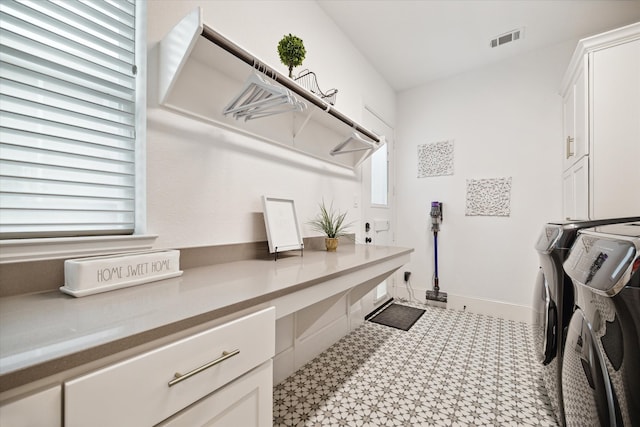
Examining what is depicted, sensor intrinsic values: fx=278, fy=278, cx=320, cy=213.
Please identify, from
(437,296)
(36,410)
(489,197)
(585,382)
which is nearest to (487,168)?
(489,197)

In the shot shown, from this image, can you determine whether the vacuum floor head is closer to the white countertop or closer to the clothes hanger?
the white countertop

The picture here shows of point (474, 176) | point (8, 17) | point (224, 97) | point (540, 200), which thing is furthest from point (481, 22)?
point (8, 17)

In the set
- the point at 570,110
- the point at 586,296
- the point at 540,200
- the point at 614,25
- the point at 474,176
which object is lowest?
the point at 586,296

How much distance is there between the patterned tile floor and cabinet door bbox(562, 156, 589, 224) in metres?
1.12

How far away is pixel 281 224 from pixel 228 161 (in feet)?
1.52

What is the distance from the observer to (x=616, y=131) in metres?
1.81

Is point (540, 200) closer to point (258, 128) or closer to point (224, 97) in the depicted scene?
point (258, 128)

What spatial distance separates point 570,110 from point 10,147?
3.51 metres

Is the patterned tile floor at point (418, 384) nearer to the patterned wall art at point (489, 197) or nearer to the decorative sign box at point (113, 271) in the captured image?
the decorative sign box at point (113, 271)

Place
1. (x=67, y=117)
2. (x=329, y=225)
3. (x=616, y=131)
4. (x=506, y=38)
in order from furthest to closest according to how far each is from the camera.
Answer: (x=506, y=38) → (x=329, y=225) → (x=616, y=131) → (x=67, y=117)

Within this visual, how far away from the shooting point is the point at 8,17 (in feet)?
2.77

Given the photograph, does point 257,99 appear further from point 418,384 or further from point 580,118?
point 580,118

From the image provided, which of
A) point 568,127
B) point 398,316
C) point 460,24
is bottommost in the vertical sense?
point 398,316

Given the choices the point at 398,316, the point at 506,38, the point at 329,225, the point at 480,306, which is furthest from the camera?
Result: the point at 480,306
